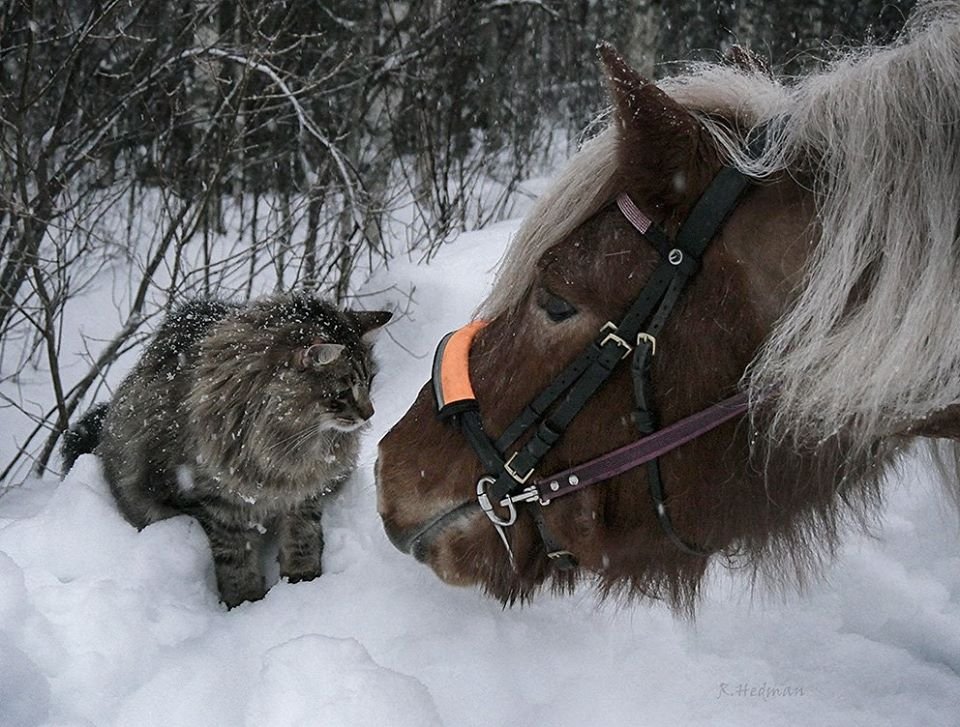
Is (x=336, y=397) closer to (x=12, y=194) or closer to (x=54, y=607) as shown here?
(x=54, y=607)

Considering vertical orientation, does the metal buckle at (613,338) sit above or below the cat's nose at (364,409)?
below

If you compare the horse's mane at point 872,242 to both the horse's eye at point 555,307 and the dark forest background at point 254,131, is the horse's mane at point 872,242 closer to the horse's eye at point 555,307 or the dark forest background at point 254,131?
the horse's eye at point 555,307

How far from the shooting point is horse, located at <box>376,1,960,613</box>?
1484 mm

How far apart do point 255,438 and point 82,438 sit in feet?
5.02

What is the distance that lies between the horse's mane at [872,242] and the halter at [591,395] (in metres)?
0.11

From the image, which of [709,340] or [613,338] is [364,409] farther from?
[709,340]

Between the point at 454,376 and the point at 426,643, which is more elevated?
the point at 454,376

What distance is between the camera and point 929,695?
2246mm

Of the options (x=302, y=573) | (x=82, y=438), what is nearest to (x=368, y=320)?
(x=302, y=573)

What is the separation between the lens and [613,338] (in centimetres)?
167
